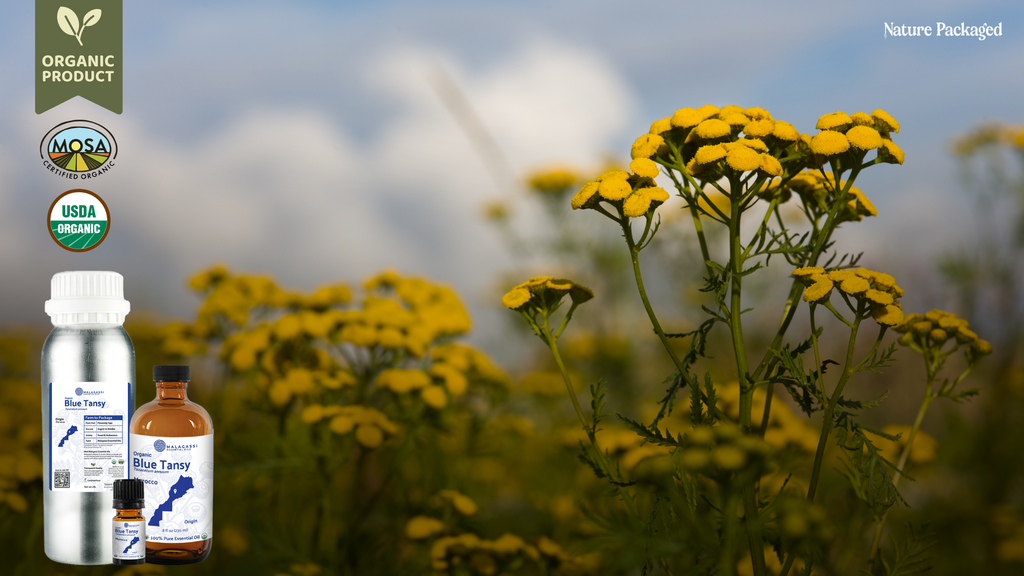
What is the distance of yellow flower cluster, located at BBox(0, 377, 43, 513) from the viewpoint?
206 centimetres

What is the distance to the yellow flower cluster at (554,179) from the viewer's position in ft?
14.1

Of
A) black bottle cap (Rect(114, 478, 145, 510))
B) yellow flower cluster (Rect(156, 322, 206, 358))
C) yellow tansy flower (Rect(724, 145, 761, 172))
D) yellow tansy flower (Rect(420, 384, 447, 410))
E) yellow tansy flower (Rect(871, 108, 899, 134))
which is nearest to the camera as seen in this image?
yellow tansy flower (Rect(724, 145, 761, 172))

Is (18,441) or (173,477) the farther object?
(18,441)

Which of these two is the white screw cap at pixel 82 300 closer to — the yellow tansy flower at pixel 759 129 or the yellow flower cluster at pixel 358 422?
the yellow flower cluster at pixel 358 422

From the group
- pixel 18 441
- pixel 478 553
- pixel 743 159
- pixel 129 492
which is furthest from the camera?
pixel 18 441

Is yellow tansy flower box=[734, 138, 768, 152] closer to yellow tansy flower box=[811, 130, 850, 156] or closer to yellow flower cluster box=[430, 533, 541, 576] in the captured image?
yellow tansy flower box=[811, 130, 850, 156]

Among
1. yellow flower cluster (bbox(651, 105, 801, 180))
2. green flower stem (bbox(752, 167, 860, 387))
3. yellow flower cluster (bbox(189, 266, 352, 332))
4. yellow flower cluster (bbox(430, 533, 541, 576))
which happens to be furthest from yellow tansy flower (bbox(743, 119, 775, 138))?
yellow flower cluster (bbox(189, 266, 352, 332))

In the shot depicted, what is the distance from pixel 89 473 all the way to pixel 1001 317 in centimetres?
441

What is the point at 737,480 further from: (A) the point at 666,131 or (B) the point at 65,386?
(B) the point at 65,386

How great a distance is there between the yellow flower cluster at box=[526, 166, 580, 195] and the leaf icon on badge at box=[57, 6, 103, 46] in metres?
2.47

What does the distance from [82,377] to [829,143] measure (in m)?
1.93

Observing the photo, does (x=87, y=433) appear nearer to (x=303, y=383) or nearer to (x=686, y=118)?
(x=303, y=383)

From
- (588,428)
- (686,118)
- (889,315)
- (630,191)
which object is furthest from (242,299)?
(889,315)

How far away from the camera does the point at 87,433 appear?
1.93m
